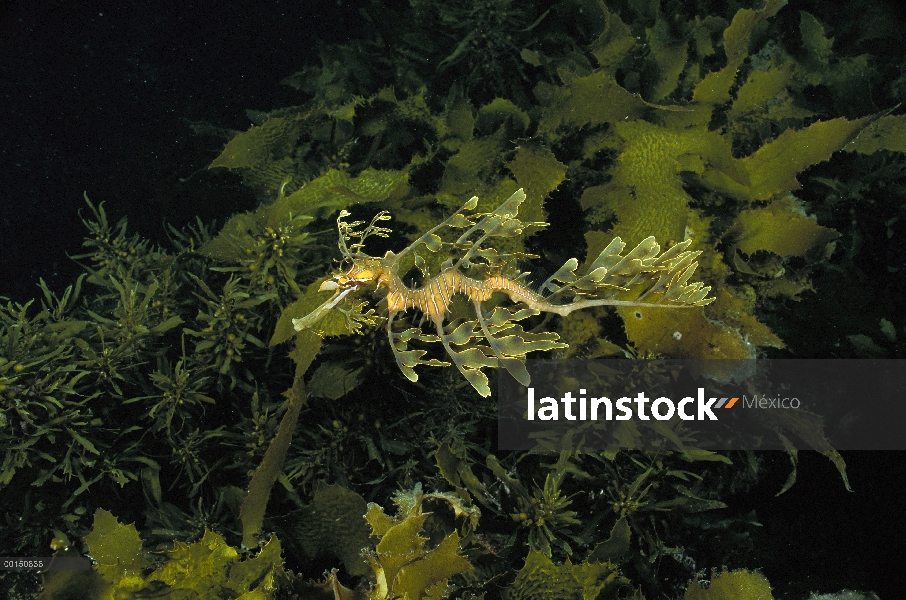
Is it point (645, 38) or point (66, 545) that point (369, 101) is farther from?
point (66, 545)

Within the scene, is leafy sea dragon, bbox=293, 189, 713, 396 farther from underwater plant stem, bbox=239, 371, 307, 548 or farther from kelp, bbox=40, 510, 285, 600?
kelp, bbox=40, 510, 285, 600

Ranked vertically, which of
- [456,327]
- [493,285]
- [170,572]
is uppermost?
[493,285]

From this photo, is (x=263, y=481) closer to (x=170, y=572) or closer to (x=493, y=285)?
(x=170, y=572)

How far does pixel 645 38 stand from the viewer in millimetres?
1406

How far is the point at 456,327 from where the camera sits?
1007 mm

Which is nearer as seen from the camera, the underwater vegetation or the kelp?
the kelp

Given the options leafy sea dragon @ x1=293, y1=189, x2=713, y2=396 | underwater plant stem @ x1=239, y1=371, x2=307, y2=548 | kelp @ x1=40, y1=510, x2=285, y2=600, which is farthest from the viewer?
underwater plant stem @ x1=239, y1=371, x2=307, y2=548

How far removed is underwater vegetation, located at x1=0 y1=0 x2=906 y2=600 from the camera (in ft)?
3.59

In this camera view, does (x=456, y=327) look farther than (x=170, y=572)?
Yes

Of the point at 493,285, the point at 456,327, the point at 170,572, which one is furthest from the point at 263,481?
the point at 493,285

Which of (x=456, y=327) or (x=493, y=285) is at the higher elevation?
(x=493, y=285)

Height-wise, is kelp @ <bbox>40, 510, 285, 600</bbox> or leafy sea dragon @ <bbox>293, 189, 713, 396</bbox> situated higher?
leafy sea dragon @ <bbox>293, 189, 713, 396</bbox>

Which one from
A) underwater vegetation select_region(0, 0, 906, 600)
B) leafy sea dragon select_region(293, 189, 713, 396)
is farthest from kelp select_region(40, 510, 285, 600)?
leafy sea dragon select_region(293, 189, 713, 396)

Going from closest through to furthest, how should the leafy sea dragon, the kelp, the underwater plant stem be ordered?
the leafy sea dragon, the kelp, the underwater plant stem
